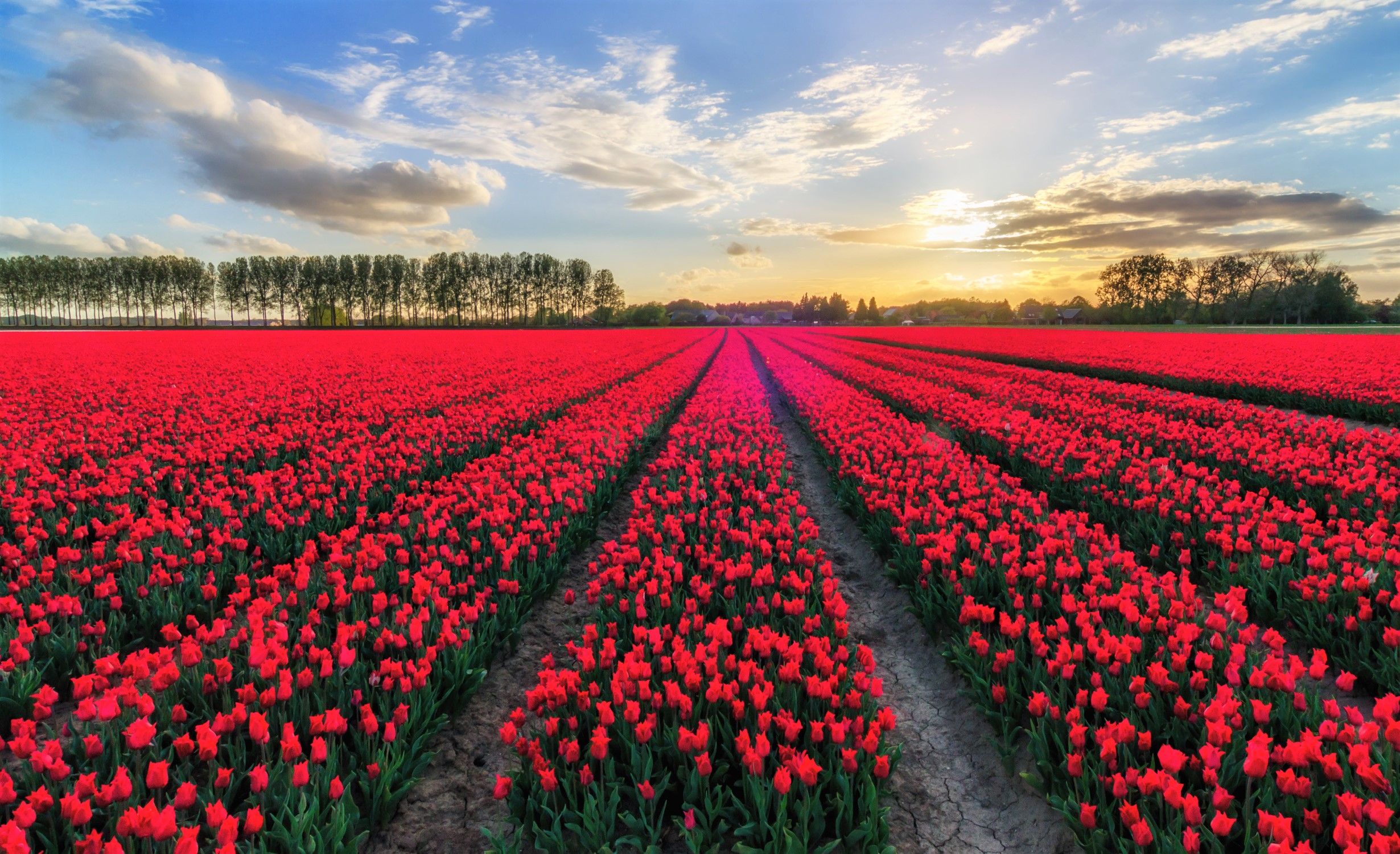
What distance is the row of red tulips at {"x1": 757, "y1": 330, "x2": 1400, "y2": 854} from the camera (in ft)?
8.67

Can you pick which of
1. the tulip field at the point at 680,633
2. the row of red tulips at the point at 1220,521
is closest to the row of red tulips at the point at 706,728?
the tulip field at the point at 680,633

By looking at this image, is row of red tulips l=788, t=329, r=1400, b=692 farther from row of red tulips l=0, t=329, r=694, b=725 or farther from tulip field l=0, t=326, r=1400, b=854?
row of red tulips l=0, t=329, r=694, b=725

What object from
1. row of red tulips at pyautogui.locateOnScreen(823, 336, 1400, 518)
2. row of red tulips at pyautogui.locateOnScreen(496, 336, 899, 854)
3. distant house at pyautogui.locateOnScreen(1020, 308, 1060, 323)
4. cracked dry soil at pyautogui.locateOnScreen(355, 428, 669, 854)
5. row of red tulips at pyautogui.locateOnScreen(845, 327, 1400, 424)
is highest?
distant house at pyautogui.locateOnScreen(1020, 308, 1060, 323)

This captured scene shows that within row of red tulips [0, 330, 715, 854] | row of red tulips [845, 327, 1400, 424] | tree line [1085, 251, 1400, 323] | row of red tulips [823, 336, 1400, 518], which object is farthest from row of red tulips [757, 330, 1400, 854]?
tree line [1085, 251, 1400, 323]

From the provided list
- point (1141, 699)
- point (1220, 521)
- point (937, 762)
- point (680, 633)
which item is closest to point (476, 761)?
point (680, 633)

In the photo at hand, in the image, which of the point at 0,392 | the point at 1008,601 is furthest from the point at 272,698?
the point at 0,392

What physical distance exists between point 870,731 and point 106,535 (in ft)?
22.9

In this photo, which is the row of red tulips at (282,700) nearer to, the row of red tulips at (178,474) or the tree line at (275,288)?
the row of red tulips at (178,474)

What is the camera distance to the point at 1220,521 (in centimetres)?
596

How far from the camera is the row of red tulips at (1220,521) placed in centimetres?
449

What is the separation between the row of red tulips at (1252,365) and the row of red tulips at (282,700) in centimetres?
1884

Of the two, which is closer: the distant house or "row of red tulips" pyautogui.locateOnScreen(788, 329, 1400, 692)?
"row of red tulips" pyautogui.locateOnScreen(788, 329, 1400, 692)

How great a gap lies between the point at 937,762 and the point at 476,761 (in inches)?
114

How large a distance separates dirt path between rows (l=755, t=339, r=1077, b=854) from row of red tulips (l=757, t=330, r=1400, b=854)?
0.73 ft
